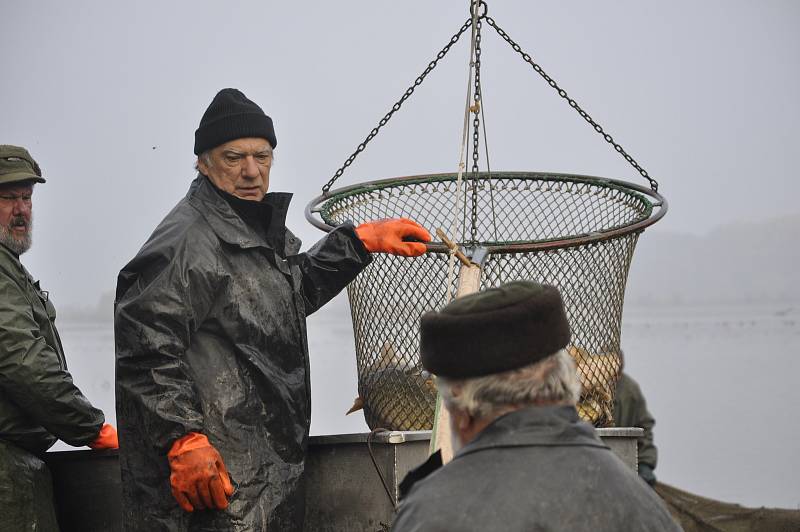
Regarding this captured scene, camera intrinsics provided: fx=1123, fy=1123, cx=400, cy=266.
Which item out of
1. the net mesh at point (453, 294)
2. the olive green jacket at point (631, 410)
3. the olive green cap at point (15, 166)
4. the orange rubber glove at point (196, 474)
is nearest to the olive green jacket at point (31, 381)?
the olive green cap at point (15, 166)

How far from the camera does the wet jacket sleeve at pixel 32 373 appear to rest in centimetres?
405

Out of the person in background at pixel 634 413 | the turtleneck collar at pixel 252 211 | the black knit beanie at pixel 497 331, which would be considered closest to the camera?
the black knit beanie at pixel 497 331

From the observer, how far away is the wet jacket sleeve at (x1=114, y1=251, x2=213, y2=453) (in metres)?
3.56

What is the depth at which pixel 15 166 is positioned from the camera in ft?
14.6

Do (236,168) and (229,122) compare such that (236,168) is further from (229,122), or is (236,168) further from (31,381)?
(31,381)

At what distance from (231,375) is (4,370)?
886 mm

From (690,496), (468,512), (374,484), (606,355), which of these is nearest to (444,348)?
(468,512)

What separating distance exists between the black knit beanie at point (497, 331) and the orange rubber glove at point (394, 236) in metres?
2.05

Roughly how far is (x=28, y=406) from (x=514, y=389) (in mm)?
2550

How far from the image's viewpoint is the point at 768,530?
26.9ft

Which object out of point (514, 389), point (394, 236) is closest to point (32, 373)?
point (394, 236)

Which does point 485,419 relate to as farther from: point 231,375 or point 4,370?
point 4,370

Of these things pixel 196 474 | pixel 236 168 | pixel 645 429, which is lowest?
pixel 645 429

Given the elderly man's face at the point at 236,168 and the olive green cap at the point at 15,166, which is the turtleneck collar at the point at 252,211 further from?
the olive green cap at the point at 15,166
